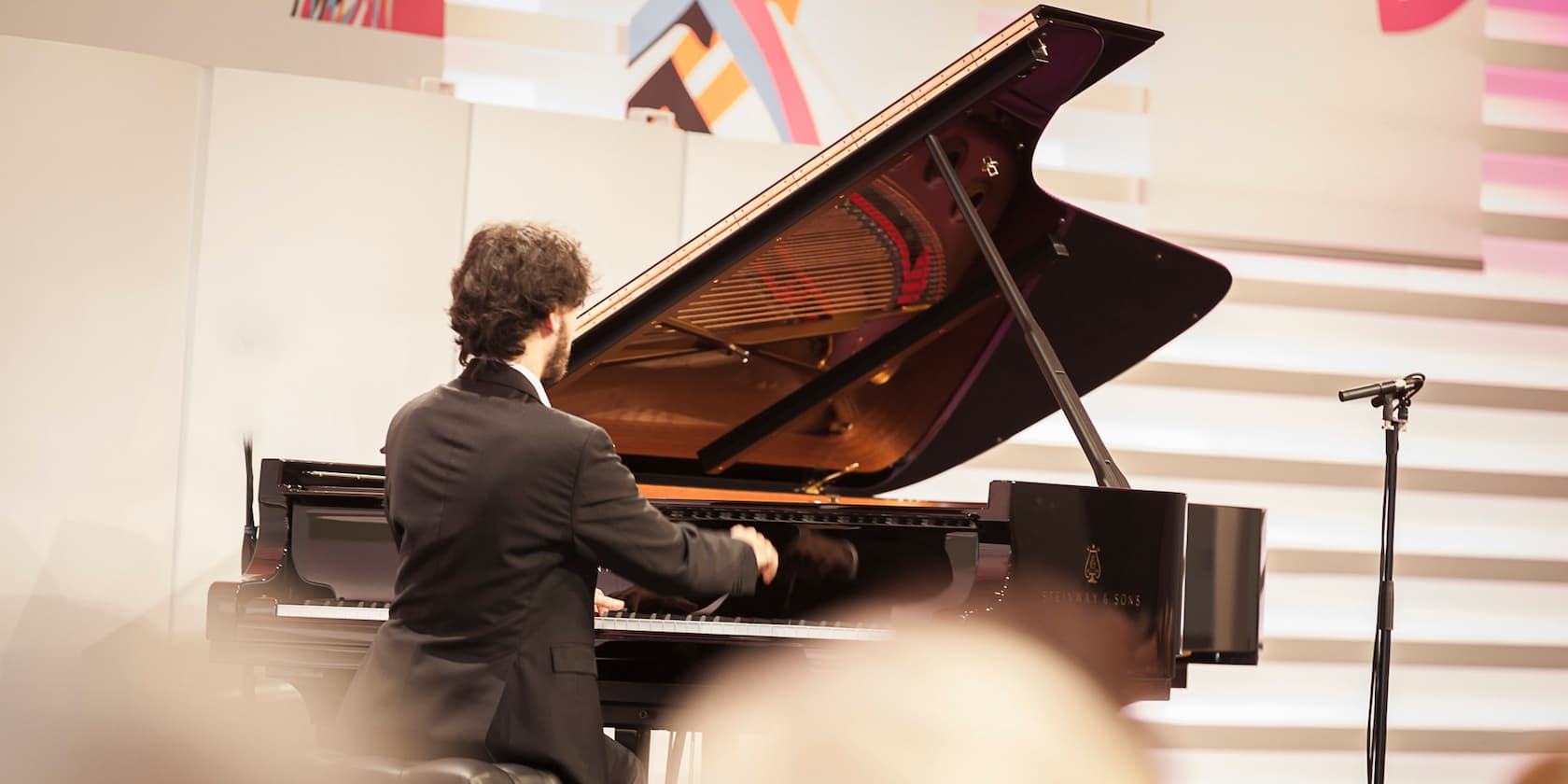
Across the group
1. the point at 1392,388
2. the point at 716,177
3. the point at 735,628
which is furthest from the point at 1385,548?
the point at 716,177

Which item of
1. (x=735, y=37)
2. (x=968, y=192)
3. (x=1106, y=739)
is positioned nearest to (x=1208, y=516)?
(x=1106, y=739)

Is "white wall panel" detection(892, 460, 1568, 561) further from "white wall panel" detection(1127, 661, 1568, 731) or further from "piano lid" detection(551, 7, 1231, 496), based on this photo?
"piano lid" detection(551, 7, 1231, 496)

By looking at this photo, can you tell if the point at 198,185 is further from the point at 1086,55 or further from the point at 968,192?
the point at 1086,55

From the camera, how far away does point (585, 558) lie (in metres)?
1.66

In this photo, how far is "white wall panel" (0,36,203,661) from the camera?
10.8ft

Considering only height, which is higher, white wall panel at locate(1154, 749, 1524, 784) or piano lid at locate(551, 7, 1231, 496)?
piano lid at locate(551, 7, 1231, 496)

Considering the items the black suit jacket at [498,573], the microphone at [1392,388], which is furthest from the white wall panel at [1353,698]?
the black suit jacket at [498,573]

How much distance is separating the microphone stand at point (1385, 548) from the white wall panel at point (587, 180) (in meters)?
2.00

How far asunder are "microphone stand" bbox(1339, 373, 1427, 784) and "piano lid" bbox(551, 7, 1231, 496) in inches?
22.4

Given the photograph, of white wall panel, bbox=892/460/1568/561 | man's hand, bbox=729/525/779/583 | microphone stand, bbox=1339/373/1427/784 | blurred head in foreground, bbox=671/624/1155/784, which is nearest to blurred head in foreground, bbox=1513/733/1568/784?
white wall panel, bbox=892/460/1568/561

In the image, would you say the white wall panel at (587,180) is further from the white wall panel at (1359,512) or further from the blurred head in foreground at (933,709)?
the blurred head in foreground at (933,709)

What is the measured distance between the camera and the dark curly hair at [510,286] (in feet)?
5.41

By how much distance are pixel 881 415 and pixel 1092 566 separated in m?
0.97

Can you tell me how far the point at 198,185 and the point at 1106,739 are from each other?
9.07 ft
